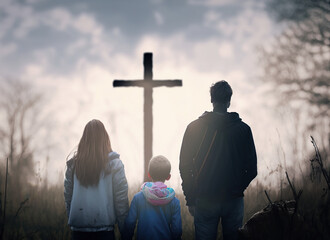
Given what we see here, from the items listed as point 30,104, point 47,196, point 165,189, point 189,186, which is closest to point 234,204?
point 189,186

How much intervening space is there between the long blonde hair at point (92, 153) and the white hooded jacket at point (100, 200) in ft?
0.19

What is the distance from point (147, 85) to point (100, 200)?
2.84m

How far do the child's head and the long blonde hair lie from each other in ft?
1.45

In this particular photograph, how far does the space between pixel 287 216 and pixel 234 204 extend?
497 millimetres

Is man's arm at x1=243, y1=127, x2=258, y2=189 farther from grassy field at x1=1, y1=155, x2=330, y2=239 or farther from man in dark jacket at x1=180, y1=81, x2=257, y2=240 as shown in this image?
grassy field at x1=1, y1=155, x2=330, y2=239

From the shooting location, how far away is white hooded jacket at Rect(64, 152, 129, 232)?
3.04m

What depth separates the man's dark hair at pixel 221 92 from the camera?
3002mm

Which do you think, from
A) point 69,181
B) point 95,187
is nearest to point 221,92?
point 95,187

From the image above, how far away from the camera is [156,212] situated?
123 inches

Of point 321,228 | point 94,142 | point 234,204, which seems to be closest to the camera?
point 234,204

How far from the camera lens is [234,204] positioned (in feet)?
9.55

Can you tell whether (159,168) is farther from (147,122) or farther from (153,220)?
(147,122)

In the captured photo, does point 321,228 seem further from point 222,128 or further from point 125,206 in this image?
point 125,206

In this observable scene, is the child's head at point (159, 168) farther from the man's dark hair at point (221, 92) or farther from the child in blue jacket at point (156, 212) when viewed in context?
the man's dark hair at point (221, 92)
